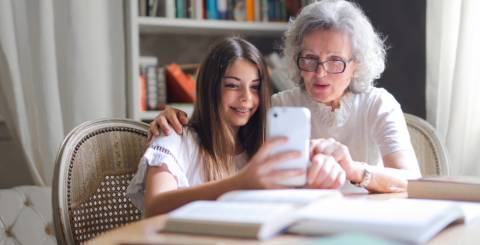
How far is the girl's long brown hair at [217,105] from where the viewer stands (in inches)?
57.8

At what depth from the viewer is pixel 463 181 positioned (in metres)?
1.19

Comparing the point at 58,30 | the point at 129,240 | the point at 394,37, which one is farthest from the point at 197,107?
the point at 394,37

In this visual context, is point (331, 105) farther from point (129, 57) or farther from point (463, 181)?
point (129, 57)

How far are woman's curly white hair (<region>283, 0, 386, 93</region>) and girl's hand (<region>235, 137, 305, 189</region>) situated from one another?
71cm

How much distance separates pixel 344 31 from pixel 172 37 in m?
1.53

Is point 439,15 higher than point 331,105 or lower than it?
higher

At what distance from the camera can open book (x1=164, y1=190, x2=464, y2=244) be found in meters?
0.77

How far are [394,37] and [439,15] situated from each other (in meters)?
0.36

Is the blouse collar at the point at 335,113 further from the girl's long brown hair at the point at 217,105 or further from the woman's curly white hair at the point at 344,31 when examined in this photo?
the girl's long brown hair at the point at 217,105

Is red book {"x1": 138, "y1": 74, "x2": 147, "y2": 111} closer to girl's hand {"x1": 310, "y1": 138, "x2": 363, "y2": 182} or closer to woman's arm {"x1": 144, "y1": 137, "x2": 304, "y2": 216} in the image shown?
woman's arm {"x1": 144, "y1": 137, "x2": 304, "y2": 216}

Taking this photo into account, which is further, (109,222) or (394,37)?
(394,37)

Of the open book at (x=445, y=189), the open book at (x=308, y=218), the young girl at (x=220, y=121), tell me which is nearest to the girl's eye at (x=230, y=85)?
the young girl at (x=220, y=121)

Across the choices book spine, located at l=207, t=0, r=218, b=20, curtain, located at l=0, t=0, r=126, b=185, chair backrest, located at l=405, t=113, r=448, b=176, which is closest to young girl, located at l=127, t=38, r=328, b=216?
chair backrest, located at l=405, t=113, r=448, b=176

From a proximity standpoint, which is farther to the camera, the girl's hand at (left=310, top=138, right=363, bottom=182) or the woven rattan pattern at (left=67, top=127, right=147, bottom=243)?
the woven rattan pattern at (left=67, top=127, right=147, bottom=243)
